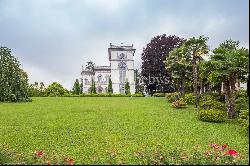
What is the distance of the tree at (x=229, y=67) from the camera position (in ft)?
74.3

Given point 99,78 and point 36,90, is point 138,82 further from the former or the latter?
point 36,90

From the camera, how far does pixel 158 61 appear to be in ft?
179

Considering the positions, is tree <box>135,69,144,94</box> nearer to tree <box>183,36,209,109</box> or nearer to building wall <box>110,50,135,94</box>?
building wall <box>110,50,135,94</box>

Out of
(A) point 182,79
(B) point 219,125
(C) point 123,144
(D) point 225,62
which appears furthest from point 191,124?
(A) point 182,79

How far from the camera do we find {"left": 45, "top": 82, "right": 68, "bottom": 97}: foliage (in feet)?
169

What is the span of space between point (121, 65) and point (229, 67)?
143 ft

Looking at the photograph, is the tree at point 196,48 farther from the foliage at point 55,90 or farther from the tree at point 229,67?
the foliage at point 55,90

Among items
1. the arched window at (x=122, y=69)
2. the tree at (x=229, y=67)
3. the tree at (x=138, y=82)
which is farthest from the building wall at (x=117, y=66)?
the tree at (x=229, y=67)

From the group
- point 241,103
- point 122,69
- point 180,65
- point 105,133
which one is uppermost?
point 122,69

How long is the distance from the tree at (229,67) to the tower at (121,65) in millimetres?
40763

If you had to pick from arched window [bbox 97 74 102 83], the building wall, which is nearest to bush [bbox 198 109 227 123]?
the building wall

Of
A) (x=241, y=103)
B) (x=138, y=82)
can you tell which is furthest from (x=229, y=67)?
(x=138, y=82)

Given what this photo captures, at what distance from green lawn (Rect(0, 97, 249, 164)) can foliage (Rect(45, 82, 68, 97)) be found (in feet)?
88.5

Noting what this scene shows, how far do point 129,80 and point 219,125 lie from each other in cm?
4510
